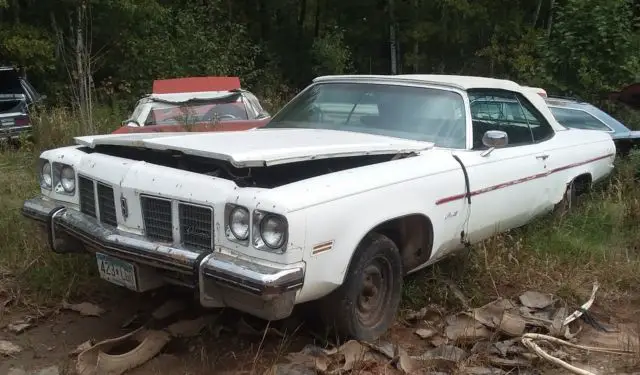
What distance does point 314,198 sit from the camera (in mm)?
3301

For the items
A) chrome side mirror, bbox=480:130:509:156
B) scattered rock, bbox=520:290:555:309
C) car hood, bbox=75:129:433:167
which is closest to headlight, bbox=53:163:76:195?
car hood, bbox=75:129:433:167

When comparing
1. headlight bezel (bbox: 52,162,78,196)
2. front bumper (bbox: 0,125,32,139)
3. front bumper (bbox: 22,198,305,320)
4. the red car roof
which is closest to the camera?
front bumper (bbox: 22,198,305,320)

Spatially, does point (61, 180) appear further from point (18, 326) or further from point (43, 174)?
point (18, 326)

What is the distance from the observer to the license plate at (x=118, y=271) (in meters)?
A: 3.67

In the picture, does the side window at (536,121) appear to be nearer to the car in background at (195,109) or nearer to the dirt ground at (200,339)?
the dirt ground at (200,339)

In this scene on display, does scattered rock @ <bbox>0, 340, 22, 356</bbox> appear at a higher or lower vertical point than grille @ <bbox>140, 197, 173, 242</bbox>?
lower

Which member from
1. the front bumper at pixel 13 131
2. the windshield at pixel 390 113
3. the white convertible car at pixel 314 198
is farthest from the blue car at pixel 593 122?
the front bumper at pixel 13 131

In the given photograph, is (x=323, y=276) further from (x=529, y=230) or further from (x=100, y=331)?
(x=529, y=230)

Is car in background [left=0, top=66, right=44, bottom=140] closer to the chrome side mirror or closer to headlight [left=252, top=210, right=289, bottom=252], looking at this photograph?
the chrome side mirror

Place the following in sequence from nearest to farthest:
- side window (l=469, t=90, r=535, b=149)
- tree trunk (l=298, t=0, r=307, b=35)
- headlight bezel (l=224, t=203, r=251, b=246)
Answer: headlight bezel (l=224, t=203, r=251, b=246) → side window (l=469, t=90, r=535, b=149) → tree trunk (l=298, t=0, r=307, b=35)

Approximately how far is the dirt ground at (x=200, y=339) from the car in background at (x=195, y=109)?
4230 millimetres

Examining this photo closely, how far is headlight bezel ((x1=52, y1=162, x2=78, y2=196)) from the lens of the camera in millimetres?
4211

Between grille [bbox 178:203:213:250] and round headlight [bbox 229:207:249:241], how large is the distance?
124 millimetres

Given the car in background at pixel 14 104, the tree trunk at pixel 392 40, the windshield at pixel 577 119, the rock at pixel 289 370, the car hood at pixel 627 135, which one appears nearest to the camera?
the rock at pixel 289 370
